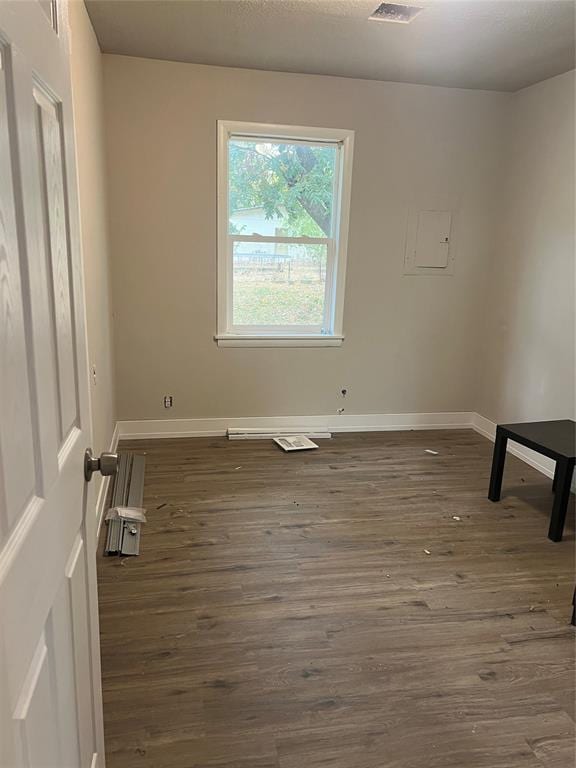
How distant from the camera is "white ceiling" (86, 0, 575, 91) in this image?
8.79 ft

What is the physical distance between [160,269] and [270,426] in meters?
1.51

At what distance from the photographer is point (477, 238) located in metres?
4.33

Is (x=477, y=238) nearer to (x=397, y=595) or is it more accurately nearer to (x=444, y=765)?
(x=397, y=595)

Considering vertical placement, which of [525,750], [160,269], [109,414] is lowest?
[525,750]

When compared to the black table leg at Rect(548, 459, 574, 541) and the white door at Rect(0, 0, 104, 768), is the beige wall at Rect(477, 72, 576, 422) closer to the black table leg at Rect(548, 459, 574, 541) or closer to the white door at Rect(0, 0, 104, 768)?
the black table leg at Rect(548, 459, 574, 541)

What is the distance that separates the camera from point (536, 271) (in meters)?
3.88

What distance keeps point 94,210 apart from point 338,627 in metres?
2.54

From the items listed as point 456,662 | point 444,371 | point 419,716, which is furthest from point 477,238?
point 419,716

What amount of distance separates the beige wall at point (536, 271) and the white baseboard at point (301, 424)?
444 mm

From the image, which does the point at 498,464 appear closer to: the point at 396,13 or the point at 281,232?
the point at 281,232

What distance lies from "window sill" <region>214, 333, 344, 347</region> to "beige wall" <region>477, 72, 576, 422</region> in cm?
134

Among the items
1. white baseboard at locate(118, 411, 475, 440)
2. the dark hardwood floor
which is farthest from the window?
the dark hardwood floor

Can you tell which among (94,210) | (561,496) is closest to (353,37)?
(94,210)

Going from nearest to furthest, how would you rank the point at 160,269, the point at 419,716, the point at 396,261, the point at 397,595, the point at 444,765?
the point at 444,765
the point at 419,716
the point at 397,595
the point at 160,269
the point at 396,261
